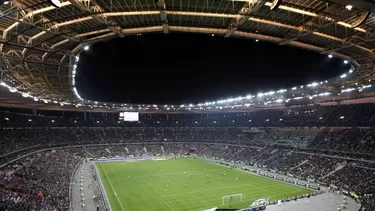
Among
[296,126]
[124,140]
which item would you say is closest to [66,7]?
[296,126]

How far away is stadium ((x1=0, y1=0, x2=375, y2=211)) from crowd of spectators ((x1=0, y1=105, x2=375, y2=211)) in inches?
14.7

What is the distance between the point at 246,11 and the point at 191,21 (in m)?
3.29

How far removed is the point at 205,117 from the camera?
397ft

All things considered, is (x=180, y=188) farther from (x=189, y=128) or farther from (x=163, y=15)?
(x=189, y=128)

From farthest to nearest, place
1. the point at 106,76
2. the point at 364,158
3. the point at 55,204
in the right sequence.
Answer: the point at 106,76, the point at 364,158, the point at 55,204

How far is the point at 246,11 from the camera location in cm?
1368

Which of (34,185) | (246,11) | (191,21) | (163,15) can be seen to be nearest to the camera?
(246,11)

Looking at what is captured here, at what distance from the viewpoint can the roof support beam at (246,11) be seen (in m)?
12.4

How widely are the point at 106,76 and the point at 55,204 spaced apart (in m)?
47.5

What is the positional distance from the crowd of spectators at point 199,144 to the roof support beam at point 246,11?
81.9 ft

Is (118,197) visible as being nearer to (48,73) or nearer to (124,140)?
(48,73)

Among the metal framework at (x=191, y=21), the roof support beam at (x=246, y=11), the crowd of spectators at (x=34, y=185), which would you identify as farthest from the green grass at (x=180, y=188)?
the roof support beam at (x=246, y=11)

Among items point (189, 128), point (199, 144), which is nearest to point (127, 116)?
point (199, 144)

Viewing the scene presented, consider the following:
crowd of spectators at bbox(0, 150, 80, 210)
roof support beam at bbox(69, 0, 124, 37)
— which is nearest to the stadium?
roof support beam at bbox(69, 0, 124, 37)
